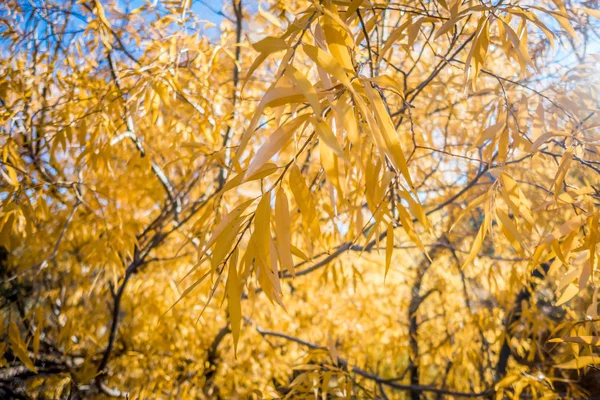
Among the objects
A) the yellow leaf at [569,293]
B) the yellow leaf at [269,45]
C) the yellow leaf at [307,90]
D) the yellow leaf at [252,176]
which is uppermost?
the yellow leaf at [269,45]

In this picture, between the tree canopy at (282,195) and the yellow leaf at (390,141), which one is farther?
the tree canopy at (282,195)

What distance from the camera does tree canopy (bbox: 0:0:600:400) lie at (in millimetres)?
583

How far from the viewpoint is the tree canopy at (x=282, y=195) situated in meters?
0.58

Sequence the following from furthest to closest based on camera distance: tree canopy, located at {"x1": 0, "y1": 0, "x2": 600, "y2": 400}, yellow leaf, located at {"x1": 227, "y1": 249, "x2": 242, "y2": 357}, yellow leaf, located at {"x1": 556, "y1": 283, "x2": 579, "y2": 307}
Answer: yellow leaf, located at {"x1": 556, "y1": 283, "x2": 579, "y2": 307} → tree canopy, located at {"x1": 0, "y1": 0, "x2": 600, "y2": 400} → yellow leaf, located at {"x1": 227, "y1": 249, "x2": 242, "y2": 357}

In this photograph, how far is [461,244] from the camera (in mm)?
2525

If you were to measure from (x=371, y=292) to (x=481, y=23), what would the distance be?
2655 millimetres

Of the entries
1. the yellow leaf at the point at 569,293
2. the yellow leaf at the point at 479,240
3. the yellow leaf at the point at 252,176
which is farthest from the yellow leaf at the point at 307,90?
the yellow leaf at the point at 569,293

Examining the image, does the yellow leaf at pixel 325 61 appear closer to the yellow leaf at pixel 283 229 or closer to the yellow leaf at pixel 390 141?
the yellow leaf at pixel 390 141

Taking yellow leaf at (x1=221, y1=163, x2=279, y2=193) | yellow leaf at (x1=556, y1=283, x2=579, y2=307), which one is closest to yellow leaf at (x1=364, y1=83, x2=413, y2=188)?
yellow leaf at (x1=221, y1=163, x2=279, y2=193)

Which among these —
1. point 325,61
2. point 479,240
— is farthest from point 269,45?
point 479,240

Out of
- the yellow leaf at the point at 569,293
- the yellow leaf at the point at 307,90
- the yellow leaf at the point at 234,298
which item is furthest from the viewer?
the yellow leaf at the point at 569,293

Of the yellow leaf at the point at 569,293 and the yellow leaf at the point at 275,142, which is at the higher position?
the yellow leaf at the point at 275,142

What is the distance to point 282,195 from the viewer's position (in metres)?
0.46

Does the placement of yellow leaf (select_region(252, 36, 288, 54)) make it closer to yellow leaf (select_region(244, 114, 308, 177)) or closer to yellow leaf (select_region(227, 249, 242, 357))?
yellow leaf (select_region(244, 114, 308, 177))
